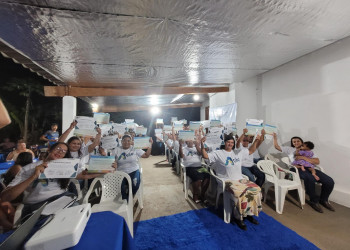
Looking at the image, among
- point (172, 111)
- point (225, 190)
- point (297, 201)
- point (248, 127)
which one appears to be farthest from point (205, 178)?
point (172, 111)

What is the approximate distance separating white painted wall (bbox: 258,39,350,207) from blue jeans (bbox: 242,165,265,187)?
4.38 ft

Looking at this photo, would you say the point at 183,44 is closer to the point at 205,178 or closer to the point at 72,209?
the point at 205,178

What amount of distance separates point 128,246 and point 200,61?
11.6 ft

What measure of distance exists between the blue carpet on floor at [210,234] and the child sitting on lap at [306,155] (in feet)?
4.23

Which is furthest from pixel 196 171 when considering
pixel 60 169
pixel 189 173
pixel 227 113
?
pixel 227 113

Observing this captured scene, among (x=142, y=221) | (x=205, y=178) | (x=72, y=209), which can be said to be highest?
(x=72, y=209)

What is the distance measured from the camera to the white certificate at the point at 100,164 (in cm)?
228

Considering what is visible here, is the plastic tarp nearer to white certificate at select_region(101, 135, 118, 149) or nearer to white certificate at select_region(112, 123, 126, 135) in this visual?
white certificate at select_region(112, 123, 126, 135)

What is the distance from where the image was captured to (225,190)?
8.48 ft

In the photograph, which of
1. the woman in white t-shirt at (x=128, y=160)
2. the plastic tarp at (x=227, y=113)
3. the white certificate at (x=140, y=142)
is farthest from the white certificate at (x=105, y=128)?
the plastic tarp at (x=227, y=113)

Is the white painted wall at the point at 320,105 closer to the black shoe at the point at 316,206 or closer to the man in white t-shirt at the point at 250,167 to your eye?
the black shoe at the point at 316,206

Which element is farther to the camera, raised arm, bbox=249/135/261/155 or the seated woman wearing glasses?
raised arm, bbox=249/135/261/155

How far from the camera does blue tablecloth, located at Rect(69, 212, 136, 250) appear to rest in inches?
34.5

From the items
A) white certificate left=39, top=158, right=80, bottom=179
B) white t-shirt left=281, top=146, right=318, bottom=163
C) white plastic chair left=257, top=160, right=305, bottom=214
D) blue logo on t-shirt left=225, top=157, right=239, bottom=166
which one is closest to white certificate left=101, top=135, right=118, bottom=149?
white certificate left=39, top=158, right=80, bottom=179
